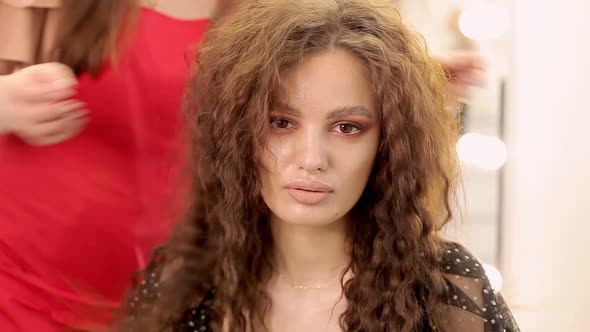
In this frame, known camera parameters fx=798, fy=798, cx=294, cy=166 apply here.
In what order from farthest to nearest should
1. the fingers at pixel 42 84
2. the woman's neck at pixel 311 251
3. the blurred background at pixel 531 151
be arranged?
the blurred background at pixel 531 151, the woman's neck at pixel 311 251, the fingers at pixel 42 84

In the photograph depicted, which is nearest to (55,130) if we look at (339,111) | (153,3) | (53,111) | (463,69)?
(53,111)

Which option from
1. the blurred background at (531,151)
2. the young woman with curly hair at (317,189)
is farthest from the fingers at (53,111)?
the blurred background at (531,151)

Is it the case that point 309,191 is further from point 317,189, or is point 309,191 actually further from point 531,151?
point 531,151

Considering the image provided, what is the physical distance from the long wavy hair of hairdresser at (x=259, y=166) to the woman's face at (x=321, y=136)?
1 centimetres

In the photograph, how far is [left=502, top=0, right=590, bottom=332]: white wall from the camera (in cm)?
179

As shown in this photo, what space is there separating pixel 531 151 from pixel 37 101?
4.24ft

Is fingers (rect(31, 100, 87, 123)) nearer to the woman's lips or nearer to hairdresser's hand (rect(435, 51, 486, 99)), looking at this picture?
the woman's lips

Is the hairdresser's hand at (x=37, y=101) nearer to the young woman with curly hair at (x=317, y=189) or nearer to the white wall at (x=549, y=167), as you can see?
the young woman with curly hair at (x=317, y=189)

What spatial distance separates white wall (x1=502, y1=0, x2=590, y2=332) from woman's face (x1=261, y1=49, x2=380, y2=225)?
3.32 ft

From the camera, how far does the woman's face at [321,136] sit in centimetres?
87

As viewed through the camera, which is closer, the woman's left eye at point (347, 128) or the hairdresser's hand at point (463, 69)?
the woman's left eye at point (347, 128)

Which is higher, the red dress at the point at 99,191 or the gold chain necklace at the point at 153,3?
the gold chain necklace at the point at 153,3

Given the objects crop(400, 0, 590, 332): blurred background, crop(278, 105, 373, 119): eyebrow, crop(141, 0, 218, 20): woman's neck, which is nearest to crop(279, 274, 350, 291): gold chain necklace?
crop(278, 105, 373, 119): eyebrow

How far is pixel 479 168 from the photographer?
6.07 ft
